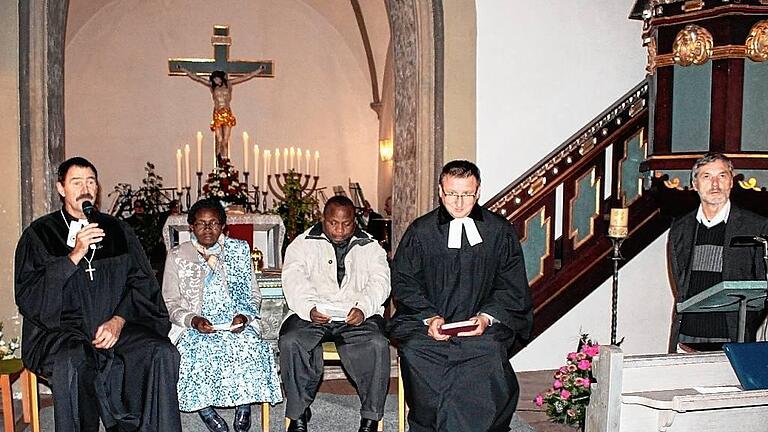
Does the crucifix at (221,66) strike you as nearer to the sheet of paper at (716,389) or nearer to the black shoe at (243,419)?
the black shoe at (243,419)

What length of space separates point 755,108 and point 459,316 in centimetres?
237

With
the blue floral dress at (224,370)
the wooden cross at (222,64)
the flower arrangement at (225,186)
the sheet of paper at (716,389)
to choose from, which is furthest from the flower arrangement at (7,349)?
the wooden cross at (222,64)

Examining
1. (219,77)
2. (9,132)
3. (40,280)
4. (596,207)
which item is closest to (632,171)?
(596,207)

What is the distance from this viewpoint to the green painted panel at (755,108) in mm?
5367

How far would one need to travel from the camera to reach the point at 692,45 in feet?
18.0

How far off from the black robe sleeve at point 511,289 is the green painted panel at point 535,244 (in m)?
1.38

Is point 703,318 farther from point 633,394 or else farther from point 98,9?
point 98,9

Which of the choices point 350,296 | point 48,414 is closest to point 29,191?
point 48,414

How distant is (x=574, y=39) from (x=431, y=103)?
1.26 metres

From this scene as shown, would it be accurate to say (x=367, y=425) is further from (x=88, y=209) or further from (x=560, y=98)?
(x=560, y=98)

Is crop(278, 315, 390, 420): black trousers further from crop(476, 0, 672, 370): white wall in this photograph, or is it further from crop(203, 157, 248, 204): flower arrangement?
crop(203, 157, 248, 204): flower arrangement

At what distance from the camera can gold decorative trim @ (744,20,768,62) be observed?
5297mm

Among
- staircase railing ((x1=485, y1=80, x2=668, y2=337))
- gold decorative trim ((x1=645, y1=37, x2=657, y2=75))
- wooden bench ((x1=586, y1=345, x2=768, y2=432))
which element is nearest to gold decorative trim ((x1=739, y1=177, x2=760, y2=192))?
gold decorative trim ((x1=645, y1=37, x2=657, y2=75))

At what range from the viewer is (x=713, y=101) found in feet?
17.8
